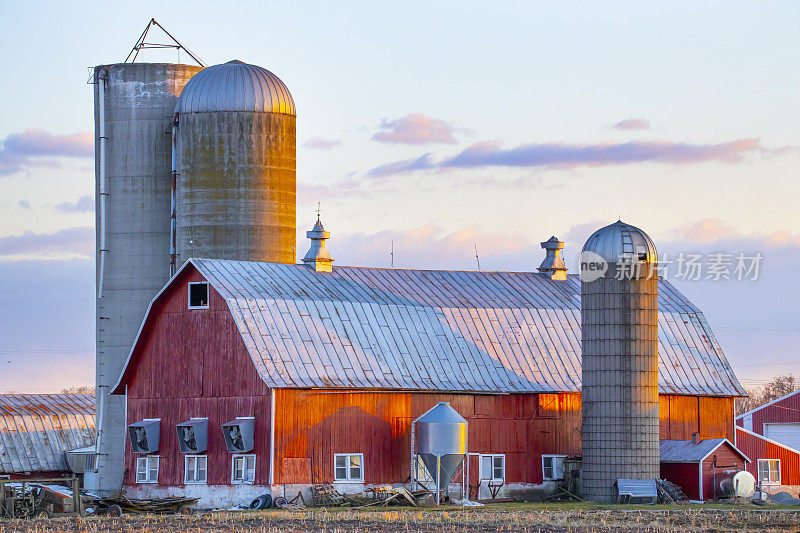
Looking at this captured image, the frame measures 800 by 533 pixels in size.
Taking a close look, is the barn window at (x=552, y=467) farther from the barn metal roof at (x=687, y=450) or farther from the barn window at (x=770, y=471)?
the barn window at (x=770, y=471)

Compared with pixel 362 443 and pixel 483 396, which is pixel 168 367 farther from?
pixel 483 396

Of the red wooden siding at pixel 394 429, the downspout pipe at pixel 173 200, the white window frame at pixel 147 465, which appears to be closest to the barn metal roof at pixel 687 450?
the red wooden siding at pixel 394 429

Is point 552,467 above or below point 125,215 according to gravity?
below

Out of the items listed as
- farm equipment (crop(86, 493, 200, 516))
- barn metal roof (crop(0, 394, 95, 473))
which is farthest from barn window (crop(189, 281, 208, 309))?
barn metal roof (crop(0, 394, 95, 473))

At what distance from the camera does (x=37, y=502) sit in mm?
37219

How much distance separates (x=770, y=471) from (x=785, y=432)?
1676 cm

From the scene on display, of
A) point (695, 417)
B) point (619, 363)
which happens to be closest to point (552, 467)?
point (619, 363)

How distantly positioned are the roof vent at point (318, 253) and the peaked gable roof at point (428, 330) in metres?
0.28

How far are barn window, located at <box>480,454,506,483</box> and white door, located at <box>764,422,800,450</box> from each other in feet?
77.5

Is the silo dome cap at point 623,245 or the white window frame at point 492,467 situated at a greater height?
the silo dome cap at point 623,245

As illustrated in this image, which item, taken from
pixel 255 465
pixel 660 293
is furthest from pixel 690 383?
pixel 255 465

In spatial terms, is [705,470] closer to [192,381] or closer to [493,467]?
[493,467]

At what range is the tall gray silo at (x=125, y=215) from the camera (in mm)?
53438

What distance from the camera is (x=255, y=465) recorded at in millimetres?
42781
